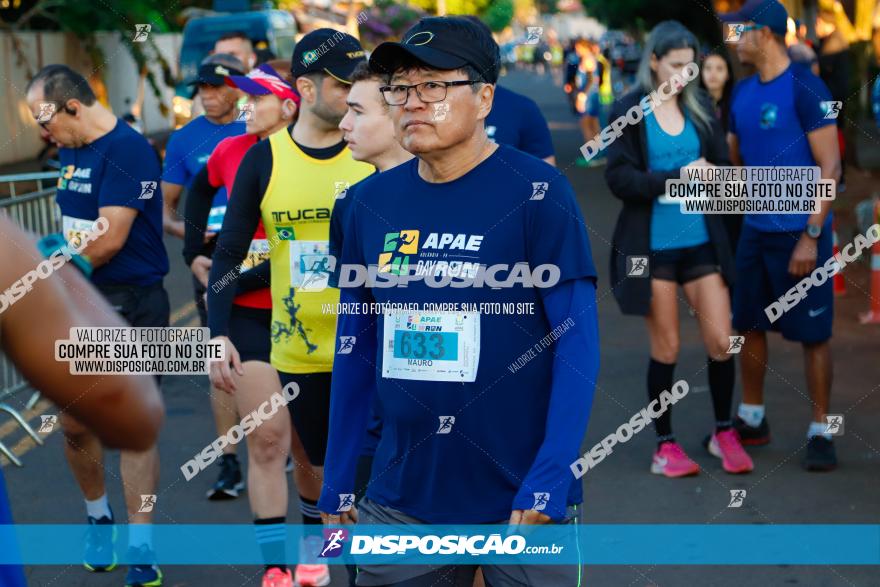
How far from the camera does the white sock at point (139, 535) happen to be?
551 centimetres

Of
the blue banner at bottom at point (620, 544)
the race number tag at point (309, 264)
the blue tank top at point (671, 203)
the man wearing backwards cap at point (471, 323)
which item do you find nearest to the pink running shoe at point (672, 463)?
the blue banner at bottom at point (620, 544)

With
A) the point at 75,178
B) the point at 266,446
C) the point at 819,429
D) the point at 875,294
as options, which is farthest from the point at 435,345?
the point at 875,294

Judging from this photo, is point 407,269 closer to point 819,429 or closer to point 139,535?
point 139,535

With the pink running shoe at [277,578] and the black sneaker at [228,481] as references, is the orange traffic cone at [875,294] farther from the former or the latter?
the pink running shoe at [277,578]

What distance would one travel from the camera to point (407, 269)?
10.9 feet

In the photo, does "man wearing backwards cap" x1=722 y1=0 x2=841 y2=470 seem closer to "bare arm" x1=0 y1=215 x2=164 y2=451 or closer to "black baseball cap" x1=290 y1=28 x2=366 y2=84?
"black baseball cap" x1=290 y1=28 x2=366 y2=84

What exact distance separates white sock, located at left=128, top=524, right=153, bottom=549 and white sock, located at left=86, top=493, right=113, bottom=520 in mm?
330

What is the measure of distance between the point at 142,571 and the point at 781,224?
3.66 m

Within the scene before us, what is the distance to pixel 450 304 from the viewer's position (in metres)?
3.27

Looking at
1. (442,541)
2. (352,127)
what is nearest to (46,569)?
(352,127)

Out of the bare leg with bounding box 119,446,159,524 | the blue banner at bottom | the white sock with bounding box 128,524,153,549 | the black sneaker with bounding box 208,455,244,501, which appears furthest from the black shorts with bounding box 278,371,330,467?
the black sneaker with bounding box 208,455,244,501

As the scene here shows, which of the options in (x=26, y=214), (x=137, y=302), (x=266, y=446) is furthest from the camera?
(x=26, y=214)

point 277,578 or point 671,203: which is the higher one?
point 671,203

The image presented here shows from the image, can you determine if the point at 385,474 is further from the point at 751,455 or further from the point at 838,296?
the point at 838,296
